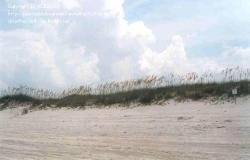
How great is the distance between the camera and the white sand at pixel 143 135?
29.5 ft

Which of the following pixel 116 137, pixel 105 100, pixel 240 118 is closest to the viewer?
pixel 240 118

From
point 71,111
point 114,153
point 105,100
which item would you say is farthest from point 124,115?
point 114,153

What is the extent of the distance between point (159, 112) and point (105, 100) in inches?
148

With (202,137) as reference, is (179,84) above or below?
above

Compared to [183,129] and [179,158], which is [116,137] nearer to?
[183,129]

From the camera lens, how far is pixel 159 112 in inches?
544

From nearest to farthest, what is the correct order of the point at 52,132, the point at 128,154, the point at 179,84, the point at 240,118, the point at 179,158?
the point at 179,158
the point at 128,154
the point at 240,118
the point at 52,132
the point at 179,84

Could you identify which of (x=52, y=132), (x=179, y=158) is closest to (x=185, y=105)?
(x=52, y=132)

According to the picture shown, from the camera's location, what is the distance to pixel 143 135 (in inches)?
442

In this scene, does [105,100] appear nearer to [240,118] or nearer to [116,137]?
[116,137]

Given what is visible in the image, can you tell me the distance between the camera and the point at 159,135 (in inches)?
429

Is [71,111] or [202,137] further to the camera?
[71,111]

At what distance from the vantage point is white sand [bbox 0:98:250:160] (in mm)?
9000

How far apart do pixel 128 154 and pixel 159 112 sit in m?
4.56
